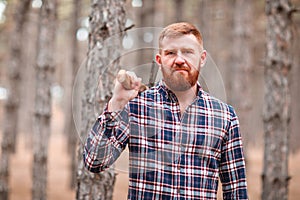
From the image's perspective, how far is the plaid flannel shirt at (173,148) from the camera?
2346 mm

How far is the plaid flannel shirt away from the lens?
2346 mm

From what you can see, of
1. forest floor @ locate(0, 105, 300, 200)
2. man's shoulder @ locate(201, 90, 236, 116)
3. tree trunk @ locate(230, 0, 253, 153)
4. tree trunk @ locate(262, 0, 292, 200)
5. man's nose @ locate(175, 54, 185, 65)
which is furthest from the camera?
tree trunk @ locate(230, 0, 253, 153)

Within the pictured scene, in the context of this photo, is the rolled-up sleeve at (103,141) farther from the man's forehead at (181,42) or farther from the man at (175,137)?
the man's forehead at (181,42)

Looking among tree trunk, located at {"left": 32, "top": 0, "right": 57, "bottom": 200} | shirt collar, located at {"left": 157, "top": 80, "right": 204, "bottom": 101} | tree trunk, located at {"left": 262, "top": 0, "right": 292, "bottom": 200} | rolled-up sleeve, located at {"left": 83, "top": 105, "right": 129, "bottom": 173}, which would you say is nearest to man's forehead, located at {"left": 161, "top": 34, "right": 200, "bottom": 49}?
shirt collar, located at {"left": 157, "top": 80, "right": 204, "bottom": 101}

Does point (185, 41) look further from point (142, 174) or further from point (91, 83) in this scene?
point (91, 83)

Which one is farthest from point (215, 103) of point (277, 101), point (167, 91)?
point (277, 101)

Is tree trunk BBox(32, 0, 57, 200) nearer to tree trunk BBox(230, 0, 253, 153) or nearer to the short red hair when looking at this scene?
the short red hair

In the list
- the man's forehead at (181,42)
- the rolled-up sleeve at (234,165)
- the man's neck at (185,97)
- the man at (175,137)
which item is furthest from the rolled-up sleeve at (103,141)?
the rolled-up sleeve at (234,165)

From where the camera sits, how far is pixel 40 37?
23.5 ft

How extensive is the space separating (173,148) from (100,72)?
5.33 ft

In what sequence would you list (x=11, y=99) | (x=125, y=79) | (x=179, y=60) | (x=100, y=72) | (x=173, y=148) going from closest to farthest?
(x=125, y=79) → (x=179, y=60) → (x=173, y=148) → (x=100, y=72) → (x=11, y=99)

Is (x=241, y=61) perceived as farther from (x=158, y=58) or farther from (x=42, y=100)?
(x=158, y=58)

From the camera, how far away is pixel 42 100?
7207mm

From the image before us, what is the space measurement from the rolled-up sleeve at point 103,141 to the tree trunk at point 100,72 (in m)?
1.43
